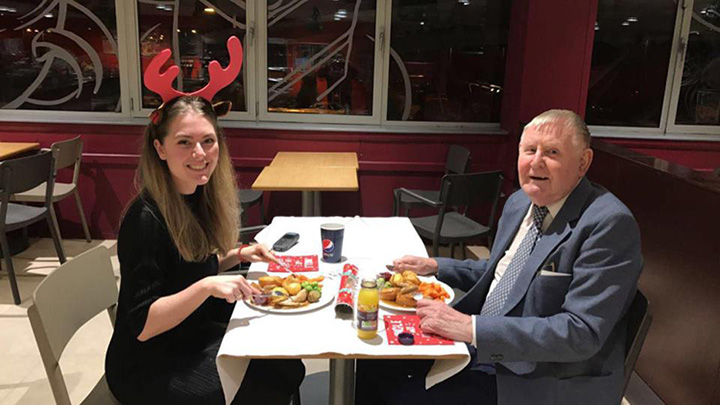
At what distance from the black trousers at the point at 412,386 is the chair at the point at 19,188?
7.93 ft

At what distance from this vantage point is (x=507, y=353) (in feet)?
4.71

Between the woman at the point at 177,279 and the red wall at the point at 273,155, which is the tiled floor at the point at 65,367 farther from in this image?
the red wall at the point at 273,155

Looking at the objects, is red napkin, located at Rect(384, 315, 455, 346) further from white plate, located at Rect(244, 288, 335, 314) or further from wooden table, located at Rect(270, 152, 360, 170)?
wooden table, located at Rect(270, 152, 360, 170)

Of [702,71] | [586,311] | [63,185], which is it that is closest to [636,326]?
[586,311]

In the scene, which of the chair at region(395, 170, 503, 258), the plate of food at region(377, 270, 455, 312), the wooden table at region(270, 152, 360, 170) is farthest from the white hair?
the wooden table at region(270, 152, 360, 170)

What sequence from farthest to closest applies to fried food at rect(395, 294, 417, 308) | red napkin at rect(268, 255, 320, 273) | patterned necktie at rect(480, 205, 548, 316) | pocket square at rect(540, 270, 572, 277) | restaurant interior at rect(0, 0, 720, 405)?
1. restaurant interior at rect(0, 0, 720, 405)
2. red napkin at rect(268, 255, 320, 273)
3. patterned necktie at rect(480, 205, 548, 316)
4. fried food at rect(395, 294, 417, 308)
5. pocket square at rect(540, 270, 572, 277)

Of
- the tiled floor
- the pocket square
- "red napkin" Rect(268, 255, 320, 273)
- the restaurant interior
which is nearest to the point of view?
the pocket square

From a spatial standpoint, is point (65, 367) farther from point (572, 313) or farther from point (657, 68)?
point (657, 68)

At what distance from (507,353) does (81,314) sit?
1.24m

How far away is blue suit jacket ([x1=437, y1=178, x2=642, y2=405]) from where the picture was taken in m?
1.39

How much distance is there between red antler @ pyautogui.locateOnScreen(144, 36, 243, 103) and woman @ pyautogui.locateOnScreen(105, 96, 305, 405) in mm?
49

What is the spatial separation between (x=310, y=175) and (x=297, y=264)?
1667mm

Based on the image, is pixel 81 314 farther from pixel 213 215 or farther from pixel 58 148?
pixel 58 148

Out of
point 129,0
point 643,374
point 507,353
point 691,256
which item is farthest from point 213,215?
point 129,0
